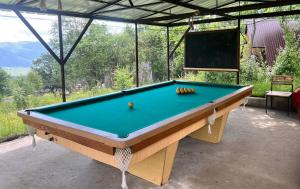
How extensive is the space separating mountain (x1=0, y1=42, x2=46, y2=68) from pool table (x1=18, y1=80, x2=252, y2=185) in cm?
559

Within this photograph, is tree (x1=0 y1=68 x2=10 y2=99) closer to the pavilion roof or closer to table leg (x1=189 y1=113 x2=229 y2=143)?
the pavilion roof

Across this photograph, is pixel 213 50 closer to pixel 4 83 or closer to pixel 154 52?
pixel 154 52

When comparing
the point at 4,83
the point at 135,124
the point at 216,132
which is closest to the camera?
the point at 135,124

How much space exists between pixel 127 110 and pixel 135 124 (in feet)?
1.77

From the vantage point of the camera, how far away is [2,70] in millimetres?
7098

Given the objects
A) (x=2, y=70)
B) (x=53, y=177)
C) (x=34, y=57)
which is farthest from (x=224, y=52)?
(x=34, y=57)

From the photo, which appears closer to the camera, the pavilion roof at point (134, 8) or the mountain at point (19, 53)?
the pavilion roof at point (134, 8)

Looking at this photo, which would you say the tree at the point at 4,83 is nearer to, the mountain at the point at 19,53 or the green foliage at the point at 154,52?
the mountain at the point at 19,53

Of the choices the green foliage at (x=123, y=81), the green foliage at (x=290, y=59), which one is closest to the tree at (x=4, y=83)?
the green foliage at (x=123, y=81)

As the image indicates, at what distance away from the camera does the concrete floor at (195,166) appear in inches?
108

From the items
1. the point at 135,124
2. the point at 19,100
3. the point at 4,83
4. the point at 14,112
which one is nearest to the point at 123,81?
the point at 19,100

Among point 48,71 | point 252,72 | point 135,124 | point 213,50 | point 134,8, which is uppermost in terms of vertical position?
point 134,8

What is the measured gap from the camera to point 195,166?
3.13m

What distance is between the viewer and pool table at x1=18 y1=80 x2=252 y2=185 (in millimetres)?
1920
